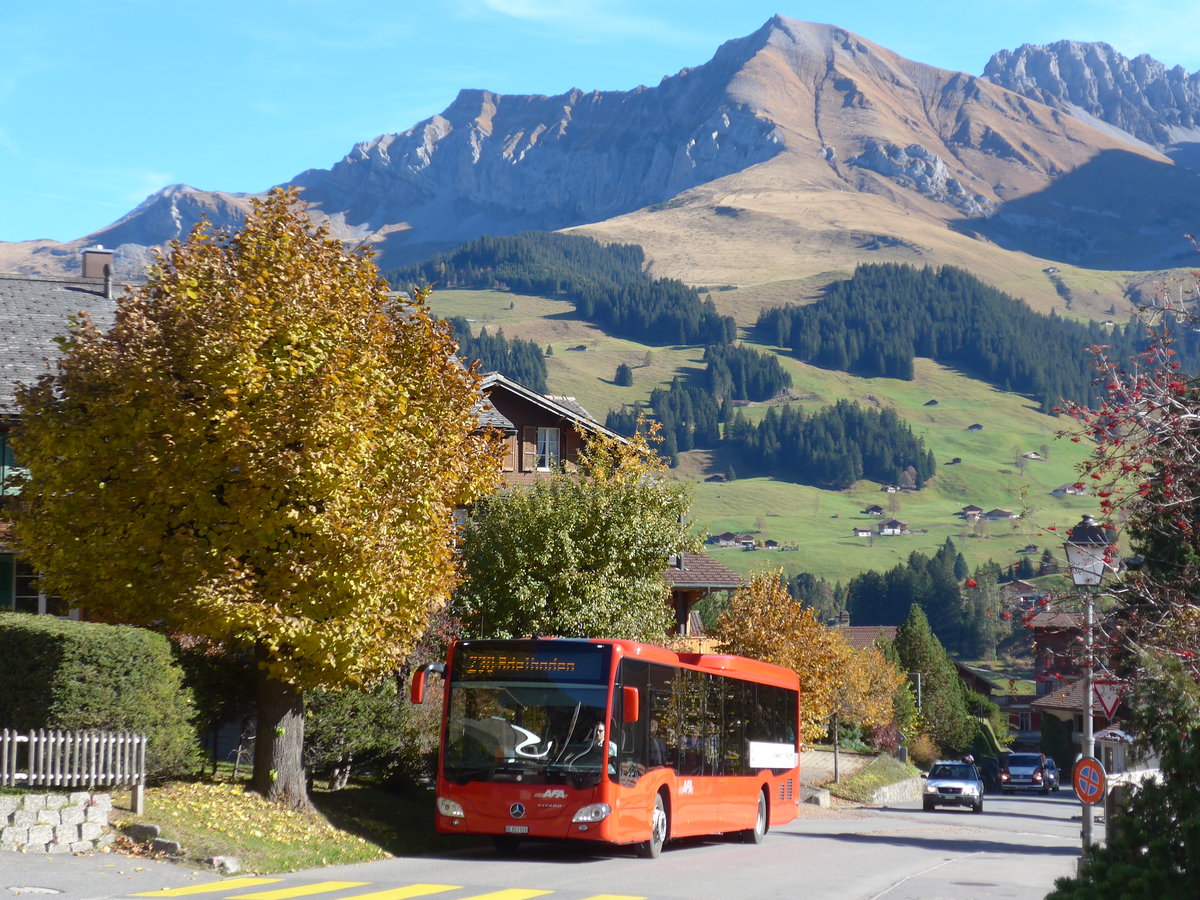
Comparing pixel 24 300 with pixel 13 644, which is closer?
pixel 13 644

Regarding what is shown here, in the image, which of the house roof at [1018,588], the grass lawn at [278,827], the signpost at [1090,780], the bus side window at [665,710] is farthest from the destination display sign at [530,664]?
the house roof at [1018,588]

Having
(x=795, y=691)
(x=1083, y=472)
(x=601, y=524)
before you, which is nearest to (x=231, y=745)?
(x=601, y=524)

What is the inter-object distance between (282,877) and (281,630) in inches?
122

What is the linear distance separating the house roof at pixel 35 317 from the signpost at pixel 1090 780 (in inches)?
779

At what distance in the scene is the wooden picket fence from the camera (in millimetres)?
16656

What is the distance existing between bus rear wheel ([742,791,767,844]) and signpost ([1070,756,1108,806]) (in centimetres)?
733

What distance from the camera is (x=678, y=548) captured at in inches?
1200

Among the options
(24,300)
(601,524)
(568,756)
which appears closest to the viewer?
(568,756)

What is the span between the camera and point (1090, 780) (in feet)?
67.5

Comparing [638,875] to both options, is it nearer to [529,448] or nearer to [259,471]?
[259,471]

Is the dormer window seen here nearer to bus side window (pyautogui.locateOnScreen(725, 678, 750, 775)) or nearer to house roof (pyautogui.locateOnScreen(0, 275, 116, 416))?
house roof (pyautogui.locateOnScreen(0, 275, 116, 416))

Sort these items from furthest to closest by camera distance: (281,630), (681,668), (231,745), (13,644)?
(231,745), (681,668), (281,630), (13,644)

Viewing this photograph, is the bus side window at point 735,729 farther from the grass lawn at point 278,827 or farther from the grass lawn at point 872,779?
the grass lawn at point 872,779

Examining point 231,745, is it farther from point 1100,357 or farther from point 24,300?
point 1100,357
